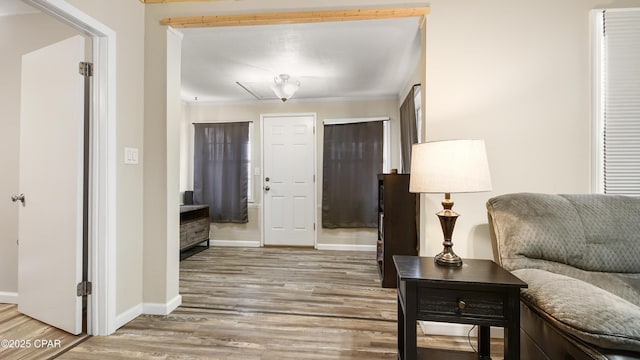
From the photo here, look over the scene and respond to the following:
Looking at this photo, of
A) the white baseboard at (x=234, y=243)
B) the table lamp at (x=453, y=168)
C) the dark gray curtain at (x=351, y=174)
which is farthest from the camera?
the white baseboard at (x=234, y=243)

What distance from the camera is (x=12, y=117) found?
232 centimetres

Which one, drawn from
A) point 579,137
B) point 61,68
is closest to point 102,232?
point 61,68

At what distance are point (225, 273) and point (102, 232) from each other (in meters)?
1.51

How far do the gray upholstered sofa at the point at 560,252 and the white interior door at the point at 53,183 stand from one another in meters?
2.54

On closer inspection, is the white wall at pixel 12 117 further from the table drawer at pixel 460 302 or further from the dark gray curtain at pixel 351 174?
the table drawer at pixel 460 302

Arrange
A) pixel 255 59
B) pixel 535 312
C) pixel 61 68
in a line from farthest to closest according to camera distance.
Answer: pixel 255 59
pixel 61 68
pixel 535 312

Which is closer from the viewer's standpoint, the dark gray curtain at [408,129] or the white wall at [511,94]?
the white wall at [511,94]

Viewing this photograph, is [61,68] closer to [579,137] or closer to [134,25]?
[134,25]

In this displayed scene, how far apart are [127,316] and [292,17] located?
Result: 2.48 metres

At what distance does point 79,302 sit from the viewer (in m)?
1.85

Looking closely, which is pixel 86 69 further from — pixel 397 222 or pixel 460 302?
pixel 397 222

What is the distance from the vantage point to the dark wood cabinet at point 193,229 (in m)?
3.71

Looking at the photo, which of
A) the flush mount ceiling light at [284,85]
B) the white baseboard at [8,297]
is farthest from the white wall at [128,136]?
the flush mount ceiling light at [284,85]

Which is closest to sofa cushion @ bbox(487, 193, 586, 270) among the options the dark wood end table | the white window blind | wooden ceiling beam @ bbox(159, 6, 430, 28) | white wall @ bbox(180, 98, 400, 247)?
the dark wood end table
